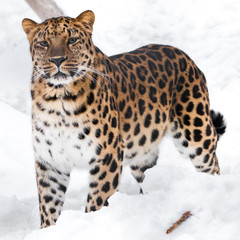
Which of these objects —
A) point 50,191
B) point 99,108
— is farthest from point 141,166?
point 99,108

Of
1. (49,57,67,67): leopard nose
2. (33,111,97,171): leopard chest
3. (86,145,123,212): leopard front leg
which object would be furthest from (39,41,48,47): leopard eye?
(86,145,123,212): leopard front leg

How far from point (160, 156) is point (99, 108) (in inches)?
131

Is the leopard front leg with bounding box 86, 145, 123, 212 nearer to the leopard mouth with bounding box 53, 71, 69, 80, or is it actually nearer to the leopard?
the leopard

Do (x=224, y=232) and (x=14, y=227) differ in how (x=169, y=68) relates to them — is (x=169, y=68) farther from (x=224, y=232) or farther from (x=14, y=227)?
(x=224, y=232)

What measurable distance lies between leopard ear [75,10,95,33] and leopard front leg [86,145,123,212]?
1.07 m

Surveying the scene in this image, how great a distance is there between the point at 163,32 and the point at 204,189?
25.8 ft

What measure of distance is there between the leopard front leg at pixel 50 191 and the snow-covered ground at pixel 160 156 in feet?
0.85

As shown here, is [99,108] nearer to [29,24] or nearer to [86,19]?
[86,19]

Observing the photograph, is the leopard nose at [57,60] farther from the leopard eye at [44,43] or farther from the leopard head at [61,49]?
the leopard eye at [44,43]

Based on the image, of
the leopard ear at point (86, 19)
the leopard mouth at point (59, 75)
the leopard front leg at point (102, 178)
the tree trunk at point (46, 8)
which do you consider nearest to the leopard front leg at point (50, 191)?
the leopard front leg at point (102, 178)

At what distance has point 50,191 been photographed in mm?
5184

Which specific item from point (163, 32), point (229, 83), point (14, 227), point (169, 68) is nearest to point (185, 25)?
point (163, 32)

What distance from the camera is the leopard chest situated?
15.3 feet

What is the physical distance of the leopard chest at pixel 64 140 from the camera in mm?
4664
